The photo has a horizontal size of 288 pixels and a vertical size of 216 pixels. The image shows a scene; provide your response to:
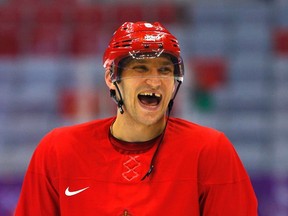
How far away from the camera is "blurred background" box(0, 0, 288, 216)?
5723 millimetres

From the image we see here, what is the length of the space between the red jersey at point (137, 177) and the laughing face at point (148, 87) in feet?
0.38

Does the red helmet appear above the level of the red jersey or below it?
above

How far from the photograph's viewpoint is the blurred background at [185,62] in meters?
5.72

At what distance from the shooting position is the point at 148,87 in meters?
2.09

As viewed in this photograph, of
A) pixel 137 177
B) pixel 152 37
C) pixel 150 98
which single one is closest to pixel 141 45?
pixel 152 37

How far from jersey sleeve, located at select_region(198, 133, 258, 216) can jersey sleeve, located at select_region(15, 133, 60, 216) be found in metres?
0.51

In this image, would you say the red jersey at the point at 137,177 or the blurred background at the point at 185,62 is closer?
the red jersey at the point at 137,177

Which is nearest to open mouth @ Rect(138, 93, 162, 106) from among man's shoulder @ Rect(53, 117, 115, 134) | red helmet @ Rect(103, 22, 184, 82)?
red helmet @ Rect(103, 22, 184, 82)

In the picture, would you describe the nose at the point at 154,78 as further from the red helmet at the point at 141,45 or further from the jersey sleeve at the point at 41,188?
the jersey sleeve at the point at 41,188

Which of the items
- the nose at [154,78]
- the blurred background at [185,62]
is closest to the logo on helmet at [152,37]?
the nose at [154,78]

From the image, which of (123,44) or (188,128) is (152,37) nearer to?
(123,44)

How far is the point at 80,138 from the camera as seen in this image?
7.27 ft

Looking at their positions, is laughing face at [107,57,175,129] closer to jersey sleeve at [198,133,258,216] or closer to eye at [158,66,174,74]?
eye at [158,66,174,74]

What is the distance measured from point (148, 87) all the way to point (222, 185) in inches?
15.8
